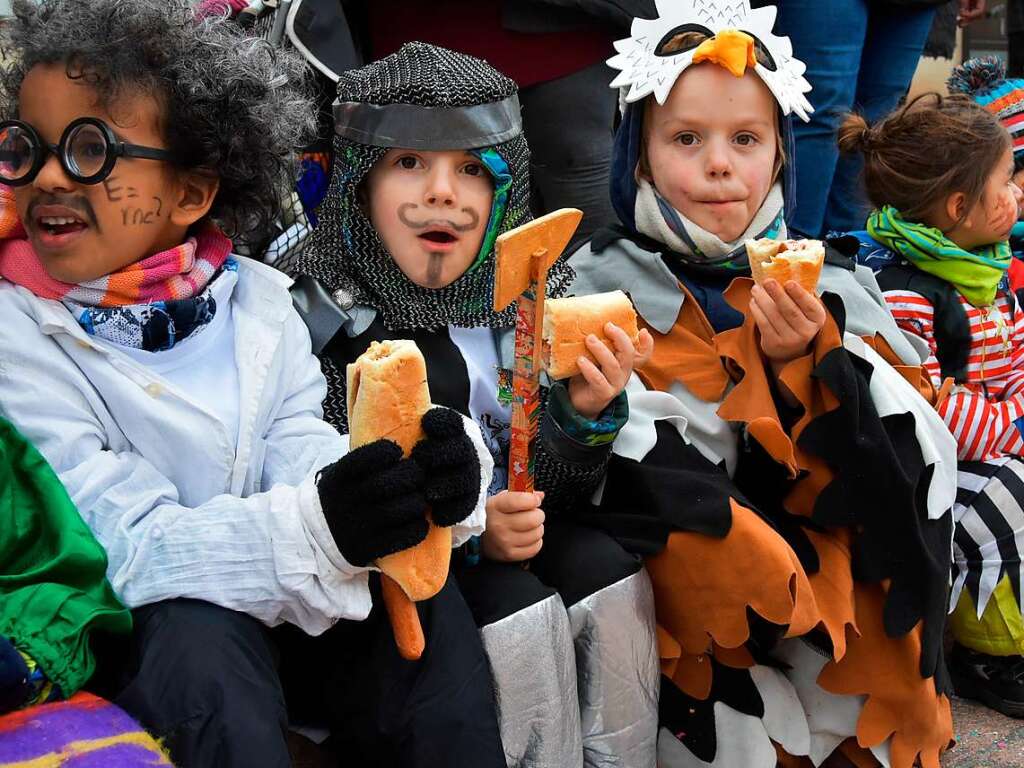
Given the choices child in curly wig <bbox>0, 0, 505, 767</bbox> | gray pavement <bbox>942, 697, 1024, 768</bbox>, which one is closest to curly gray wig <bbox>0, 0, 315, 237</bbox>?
child in curly wig <bbox>0, 0, 505, 767</bbox>

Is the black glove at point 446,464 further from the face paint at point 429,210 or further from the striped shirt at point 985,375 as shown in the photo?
the striped shirt at point 985,375

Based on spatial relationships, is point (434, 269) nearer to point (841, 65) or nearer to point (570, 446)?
point (570, 446)

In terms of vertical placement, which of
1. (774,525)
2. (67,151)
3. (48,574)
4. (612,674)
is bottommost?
(612,674)

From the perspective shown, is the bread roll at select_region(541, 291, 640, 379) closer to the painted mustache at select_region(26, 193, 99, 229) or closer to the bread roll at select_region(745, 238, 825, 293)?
the bread roll at select_region(745, 238, 825, 293)

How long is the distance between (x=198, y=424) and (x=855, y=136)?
2.07m

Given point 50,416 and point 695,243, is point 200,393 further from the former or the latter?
point 695,243

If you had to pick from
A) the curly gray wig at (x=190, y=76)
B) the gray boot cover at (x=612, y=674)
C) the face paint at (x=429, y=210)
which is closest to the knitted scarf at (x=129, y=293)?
the curly gray wig at (x=190, y=76)

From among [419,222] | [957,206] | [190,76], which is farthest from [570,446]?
[957,206]

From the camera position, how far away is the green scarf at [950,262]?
9.96 ft

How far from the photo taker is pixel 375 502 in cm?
168

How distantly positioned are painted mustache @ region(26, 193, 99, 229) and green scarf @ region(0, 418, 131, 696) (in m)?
0.36

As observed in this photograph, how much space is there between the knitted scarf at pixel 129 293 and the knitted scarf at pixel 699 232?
3.35 ft

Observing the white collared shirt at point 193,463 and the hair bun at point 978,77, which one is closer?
the white collared shirt at point 193,463

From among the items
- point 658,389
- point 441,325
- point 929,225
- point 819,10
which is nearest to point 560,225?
point 441,325
